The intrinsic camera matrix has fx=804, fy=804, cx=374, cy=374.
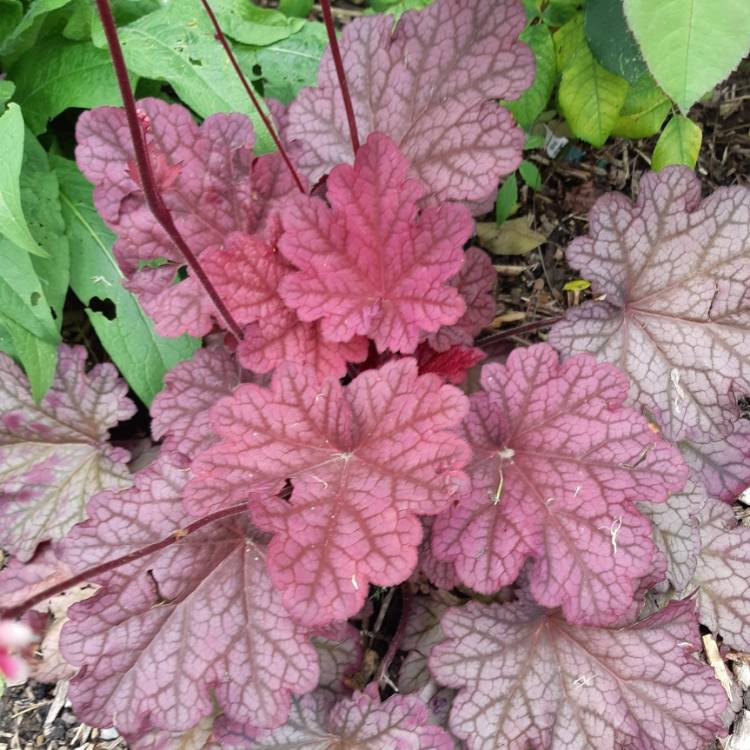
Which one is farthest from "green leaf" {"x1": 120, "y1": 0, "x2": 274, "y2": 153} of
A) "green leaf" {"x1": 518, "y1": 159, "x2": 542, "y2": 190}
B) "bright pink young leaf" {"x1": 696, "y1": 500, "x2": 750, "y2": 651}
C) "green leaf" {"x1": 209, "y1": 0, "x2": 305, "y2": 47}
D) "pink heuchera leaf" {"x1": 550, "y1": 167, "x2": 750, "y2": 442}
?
"bright pink young leaf" {"x1": 696, "y1": 500, "x2": 750, "y2": 651}

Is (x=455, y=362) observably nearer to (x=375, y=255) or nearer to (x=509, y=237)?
(x=375, y=255)

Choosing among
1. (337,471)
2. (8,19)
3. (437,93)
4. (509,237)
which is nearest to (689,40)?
(437,93)

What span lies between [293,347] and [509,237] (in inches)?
37.1

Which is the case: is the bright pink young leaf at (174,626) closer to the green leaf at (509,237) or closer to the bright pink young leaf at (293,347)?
the bright pink young leaf at (293,347)

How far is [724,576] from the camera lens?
1766mm

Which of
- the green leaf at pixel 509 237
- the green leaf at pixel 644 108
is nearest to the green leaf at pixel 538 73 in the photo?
the green leaf at pixel 644 108

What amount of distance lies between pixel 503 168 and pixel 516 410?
466 millimetres

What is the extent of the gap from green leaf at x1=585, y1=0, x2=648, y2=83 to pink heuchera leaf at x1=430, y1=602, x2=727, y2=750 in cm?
A: 114

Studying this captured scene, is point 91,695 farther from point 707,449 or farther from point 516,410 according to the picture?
point 707,449

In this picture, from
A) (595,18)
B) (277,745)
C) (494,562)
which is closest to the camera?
(494,562)

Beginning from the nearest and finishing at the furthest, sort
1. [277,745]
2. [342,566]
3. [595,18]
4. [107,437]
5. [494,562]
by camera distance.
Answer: [342,566] < [494,562] < [277,745] < [595,18] < [107,437]

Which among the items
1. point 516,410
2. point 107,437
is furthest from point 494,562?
point 107,437

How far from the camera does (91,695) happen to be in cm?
150

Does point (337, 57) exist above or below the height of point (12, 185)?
above
